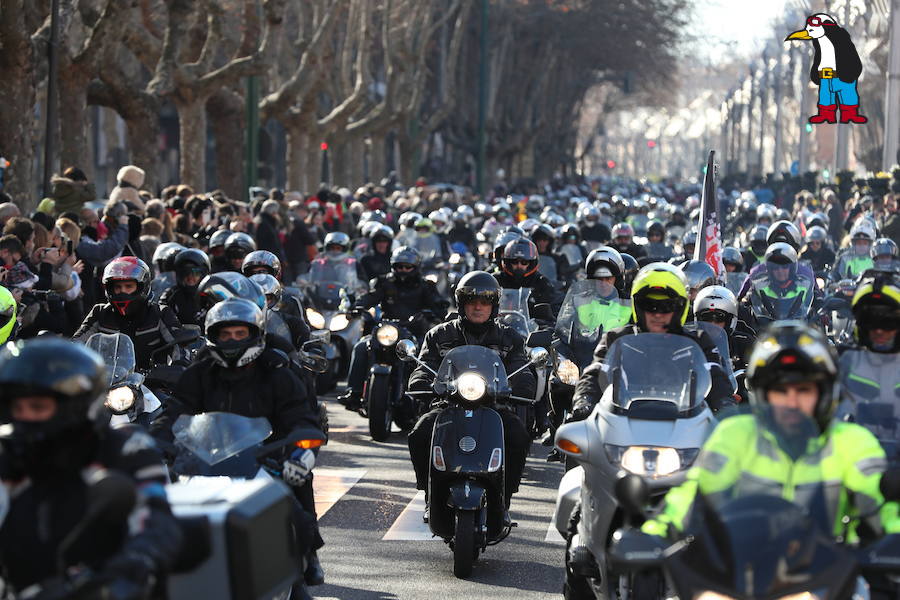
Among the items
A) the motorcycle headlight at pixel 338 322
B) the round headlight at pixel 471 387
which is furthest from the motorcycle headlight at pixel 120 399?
the motorcycle headlight at pixel 338 322

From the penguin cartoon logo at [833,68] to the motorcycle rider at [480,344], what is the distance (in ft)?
46.6

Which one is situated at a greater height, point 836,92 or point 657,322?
point 836,92

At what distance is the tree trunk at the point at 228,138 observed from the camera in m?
34.6

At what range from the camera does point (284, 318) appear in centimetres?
1177

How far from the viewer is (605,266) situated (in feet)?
40.0

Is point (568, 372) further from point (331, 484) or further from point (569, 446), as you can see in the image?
point (569, 446)

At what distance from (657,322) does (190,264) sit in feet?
16.5

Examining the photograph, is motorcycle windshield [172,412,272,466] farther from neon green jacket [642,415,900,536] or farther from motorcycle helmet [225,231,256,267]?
motorcycle helmet [225,231,256,267]

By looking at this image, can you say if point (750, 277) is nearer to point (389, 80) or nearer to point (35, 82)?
point (35, 82)

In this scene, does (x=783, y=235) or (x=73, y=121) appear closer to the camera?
(x=783, y=235)

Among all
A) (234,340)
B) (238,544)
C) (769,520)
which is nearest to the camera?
(769,520)

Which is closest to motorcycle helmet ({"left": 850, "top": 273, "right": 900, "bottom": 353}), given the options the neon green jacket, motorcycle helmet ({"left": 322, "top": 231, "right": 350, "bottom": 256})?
the neon green jacket

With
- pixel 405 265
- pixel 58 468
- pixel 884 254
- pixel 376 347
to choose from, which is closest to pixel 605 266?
pixel 376 347

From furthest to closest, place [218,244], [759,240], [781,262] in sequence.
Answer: [759,240]
[218,244]
[781,262]
